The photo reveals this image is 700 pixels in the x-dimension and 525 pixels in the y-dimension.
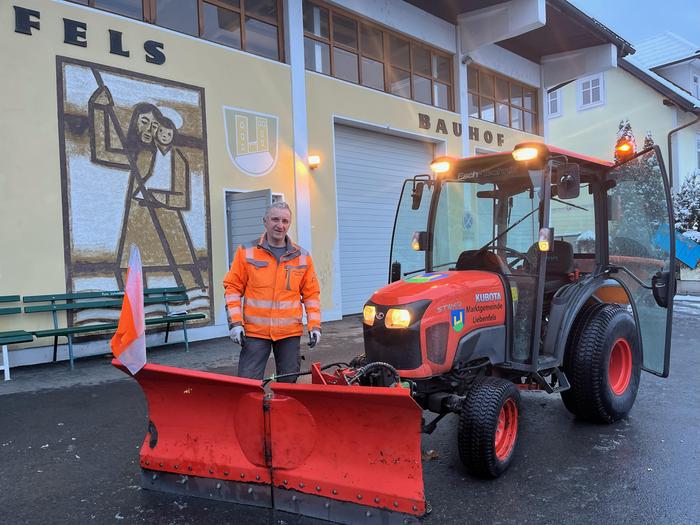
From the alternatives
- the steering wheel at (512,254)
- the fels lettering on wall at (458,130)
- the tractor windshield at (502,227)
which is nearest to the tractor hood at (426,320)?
the tractor windshield at (502,227)

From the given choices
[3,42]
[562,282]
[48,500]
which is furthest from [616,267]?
[3,42]

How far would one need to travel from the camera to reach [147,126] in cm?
802

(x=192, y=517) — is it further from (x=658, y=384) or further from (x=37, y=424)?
(x=658, y=384)

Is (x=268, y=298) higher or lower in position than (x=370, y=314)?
higher

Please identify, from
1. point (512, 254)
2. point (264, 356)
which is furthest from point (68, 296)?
point (512, 254)

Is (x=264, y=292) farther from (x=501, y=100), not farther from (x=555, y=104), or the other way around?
(x=555, y=104)

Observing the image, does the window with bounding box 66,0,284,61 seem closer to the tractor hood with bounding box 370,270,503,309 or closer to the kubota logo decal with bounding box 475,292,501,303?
the tractor hood with bounding box 370,270,503,309

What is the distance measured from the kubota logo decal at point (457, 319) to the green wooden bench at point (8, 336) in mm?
5200

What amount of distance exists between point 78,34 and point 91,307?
3.61m

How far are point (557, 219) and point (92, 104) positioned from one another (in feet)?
20.5

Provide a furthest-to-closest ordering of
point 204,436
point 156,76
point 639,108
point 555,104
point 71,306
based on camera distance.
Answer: point 555,104
point 639,108
point 156,76
point 71,306
point 204,436

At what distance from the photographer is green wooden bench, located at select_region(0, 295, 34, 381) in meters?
6.25

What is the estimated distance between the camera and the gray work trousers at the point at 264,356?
3.95m

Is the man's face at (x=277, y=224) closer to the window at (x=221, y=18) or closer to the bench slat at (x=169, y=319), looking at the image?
the bench slat at (x=169, y=319)
